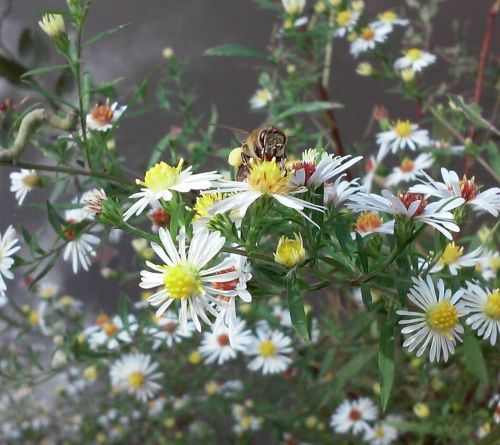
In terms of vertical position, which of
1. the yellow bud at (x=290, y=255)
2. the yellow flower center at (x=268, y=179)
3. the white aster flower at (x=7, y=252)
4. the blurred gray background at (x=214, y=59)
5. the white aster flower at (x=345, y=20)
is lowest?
the yellow bud at (x=290, y=255)

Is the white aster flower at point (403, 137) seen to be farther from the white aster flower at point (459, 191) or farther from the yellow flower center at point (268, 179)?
the yellow flower center at point (268, 179)

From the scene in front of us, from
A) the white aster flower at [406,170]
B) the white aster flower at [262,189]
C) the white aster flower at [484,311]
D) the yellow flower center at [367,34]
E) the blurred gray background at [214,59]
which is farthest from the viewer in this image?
the blurred gray background at [214,59]

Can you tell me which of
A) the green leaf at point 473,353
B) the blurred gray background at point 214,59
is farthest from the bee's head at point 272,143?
the blurred gray background at point 214,59

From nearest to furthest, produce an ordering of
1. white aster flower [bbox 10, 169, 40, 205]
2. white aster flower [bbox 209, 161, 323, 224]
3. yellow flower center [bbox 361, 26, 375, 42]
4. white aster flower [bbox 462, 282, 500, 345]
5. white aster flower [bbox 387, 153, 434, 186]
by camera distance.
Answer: white aster flower [bbox 209, 161, 323, 224] < white aster flower [bbox 462, 282, 500, 345] < white aster flower [bbox 10, 169, 40, 205] < white aster flower [bbox 387, 153, 434, 186] < yellow flower center [bbox 361, 26, 375, 42]

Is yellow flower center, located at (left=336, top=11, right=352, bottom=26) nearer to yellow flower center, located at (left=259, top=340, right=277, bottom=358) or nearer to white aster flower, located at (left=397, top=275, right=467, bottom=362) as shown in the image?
yellow flower center, located at (left=259, top=340, right=277, bottom=358)

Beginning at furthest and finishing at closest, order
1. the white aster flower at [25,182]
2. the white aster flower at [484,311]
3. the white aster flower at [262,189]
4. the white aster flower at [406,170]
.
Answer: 1. the white aster flower at [406,170]
2. the white aster flower at [25,182]
3. the white aster flower at [484,311]
4. the white aster flower at [262,189]

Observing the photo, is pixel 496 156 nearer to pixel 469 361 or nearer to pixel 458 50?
pixel 469 361

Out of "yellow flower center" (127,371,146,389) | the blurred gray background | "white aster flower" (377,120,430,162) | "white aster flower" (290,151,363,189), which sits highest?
the blurred gray background

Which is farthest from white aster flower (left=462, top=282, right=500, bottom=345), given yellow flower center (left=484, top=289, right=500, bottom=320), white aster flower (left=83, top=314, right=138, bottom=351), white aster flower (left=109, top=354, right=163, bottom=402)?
white aster flower (left=109, top=354, right=163, bottom=402)

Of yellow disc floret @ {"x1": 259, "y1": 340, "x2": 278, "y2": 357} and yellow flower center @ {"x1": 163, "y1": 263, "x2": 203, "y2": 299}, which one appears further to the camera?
yellow disc floret @ {"x1": 259, "y1": 340, "x2": 278, "y2": 357}
